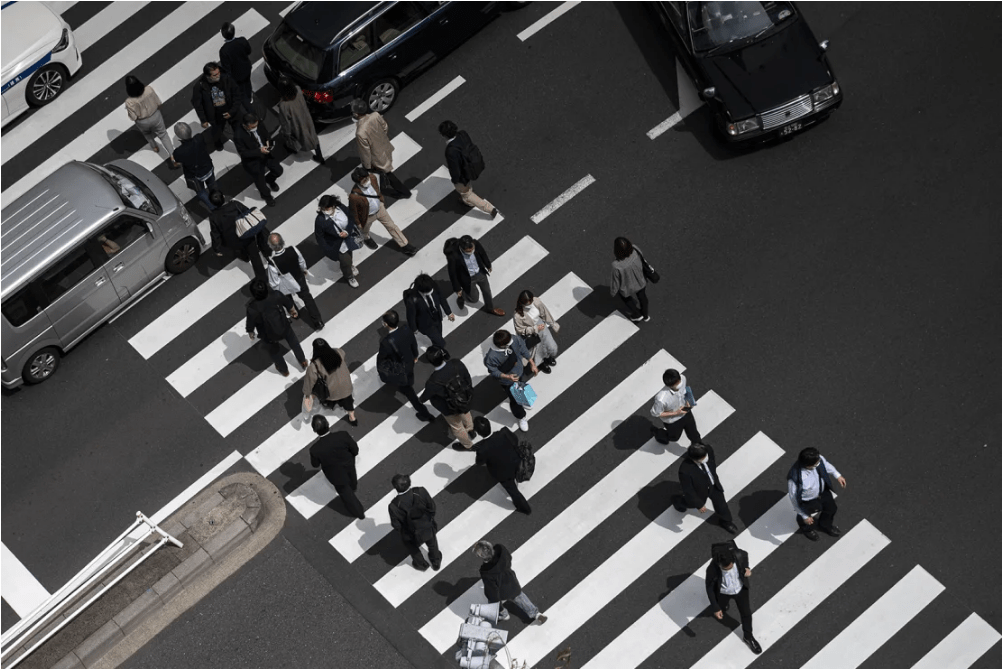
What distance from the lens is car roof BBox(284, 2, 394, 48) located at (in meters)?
20.5

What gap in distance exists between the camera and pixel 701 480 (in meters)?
16.4

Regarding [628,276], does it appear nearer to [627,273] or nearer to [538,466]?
[627,273]

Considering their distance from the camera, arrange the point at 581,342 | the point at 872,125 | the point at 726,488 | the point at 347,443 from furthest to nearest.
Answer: the point at 872,125 → the point at 581,342 → the point at 726,488 → the point at 347,443

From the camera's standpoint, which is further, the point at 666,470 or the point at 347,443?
the point at 666,470

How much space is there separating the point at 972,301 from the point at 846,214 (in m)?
2.19

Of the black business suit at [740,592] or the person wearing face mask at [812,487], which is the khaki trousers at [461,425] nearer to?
the black business suit at [740,592]

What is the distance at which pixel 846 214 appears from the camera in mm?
19719

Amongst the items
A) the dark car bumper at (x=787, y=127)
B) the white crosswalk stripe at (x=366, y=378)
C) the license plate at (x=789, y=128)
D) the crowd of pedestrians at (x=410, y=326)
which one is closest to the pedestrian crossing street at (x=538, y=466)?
the white crosswalk stripe at (x=366, y=378)

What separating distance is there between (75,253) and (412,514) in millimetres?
6352

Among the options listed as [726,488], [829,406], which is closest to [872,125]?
[829,406]

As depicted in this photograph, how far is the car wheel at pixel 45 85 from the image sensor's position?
71.5 ft

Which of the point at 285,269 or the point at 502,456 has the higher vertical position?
the point at 285,269

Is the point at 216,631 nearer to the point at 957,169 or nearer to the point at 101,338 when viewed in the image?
the point at 101,338

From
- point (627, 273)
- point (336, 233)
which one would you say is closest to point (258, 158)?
point (336, 233)
